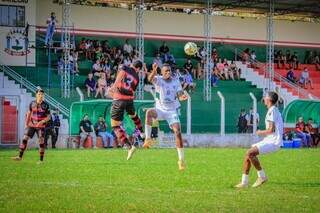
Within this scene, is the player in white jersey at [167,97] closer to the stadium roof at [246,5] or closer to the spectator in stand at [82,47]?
the spectator in stand at [82,47]

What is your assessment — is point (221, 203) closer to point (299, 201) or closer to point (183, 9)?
point (299, 201)

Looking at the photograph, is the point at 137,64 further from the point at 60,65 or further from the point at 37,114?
the point at 60,65

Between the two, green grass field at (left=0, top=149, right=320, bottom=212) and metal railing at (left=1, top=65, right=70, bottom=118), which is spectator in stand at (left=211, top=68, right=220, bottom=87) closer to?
metal railing at (left=1, top=65, right=70, bottom=118)

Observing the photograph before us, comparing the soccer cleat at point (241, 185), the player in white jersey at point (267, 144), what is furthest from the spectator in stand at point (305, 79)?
the soccer cleat at point (241, 185)

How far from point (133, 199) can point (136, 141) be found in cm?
2199

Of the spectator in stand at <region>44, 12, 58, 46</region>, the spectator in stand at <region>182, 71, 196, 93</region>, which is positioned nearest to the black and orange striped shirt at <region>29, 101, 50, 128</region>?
the spectator in stand at <region>44, 12, 58, 46</region>

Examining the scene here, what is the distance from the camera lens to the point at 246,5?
46.8m

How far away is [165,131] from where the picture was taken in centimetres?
3506

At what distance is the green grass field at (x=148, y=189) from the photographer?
10.8 meters

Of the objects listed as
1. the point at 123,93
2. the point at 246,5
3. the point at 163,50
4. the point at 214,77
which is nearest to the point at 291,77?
the point at 246,5

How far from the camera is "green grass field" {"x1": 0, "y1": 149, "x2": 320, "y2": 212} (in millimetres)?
10805

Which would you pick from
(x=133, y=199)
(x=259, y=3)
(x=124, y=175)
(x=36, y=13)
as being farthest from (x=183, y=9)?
(x=133, y=199)

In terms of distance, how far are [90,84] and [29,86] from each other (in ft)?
11.1

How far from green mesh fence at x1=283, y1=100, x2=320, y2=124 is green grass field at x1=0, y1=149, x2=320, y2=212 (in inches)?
724
